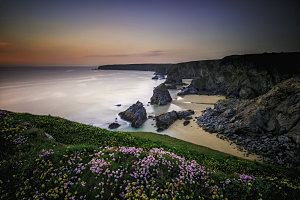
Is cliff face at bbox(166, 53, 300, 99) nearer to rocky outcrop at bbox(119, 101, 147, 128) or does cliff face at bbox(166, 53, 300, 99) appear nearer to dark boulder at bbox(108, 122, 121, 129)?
rocky outcrop at bbox(119, 101, 147, 128)

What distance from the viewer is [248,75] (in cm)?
5466

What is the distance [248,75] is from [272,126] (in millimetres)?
44605

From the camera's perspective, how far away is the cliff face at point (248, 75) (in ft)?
161

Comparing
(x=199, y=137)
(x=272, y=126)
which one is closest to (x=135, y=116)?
(x=199, y=137)

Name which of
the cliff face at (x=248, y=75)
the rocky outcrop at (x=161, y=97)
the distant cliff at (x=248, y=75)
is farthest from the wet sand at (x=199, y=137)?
the distant cliff at (x=248, y=75)

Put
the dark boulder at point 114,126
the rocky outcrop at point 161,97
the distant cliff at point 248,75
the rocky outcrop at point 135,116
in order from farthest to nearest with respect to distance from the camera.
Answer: the distant cliff at point 248,75 < the rocky outcrop at point 161,97 < the rocky outcrop at point 135,116 < the dark boulder at point 114,126

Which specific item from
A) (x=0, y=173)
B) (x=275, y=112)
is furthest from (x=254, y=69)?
(x=0, y=173)

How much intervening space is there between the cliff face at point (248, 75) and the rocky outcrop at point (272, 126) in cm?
3207

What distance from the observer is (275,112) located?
20.1 meters

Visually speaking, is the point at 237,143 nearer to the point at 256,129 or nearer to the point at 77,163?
the point at 256,129

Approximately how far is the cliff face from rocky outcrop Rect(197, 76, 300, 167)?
3207 cm

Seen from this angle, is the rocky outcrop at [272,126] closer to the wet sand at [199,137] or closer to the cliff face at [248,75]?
the wet sand at [199,137]

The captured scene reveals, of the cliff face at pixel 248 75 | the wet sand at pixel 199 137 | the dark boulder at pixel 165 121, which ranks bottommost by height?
the wet sand at pixel 199 137

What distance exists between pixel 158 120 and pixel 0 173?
25.6 metres
